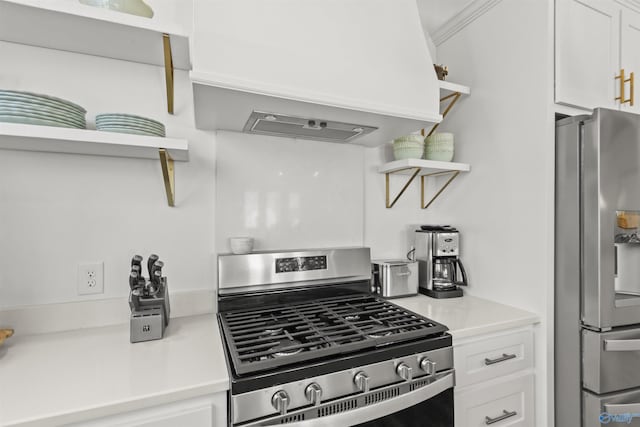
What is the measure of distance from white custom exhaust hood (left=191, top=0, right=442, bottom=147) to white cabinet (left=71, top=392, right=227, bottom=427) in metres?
0.87

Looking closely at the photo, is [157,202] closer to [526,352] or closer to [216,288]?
[216,288]

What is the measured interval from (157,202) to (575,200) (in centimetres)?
172

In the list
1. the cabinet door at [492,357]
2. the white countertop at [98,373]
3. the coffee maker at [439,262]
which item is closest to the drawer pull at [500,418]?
the cabinet door at [492,357]

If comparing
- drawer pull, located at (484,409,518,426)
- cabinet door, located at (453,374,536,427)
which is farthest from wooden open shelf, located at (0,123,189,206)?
drawer pull, located at (484,409,518,426)

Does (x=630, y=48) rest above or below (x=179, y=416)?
above

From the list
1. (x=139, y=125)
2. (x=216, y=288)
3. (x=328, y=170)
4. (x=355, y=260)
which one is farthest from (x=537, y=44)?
(x=216, y=288)

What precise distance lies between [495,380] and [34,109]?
5.94ft

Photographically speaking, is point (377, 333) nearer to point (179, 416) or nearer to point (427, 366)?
point (427, 366)

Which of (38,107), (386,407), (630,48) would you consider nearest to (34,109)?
(38,107)

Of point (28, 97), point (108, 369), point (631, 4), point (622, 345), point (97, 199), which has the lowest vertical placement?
point (622, 345)

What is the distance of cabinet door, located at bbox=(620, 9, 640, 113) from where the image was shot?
1558 millimetres

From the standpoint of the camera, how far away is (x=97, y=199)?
1275mm

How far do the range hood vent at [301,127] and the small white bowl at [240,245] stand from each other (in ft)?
1.59

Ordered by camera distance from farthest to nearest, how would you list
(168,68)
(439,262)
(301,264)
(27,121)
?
(439,262), (301,264), (168,68), (27,121)
